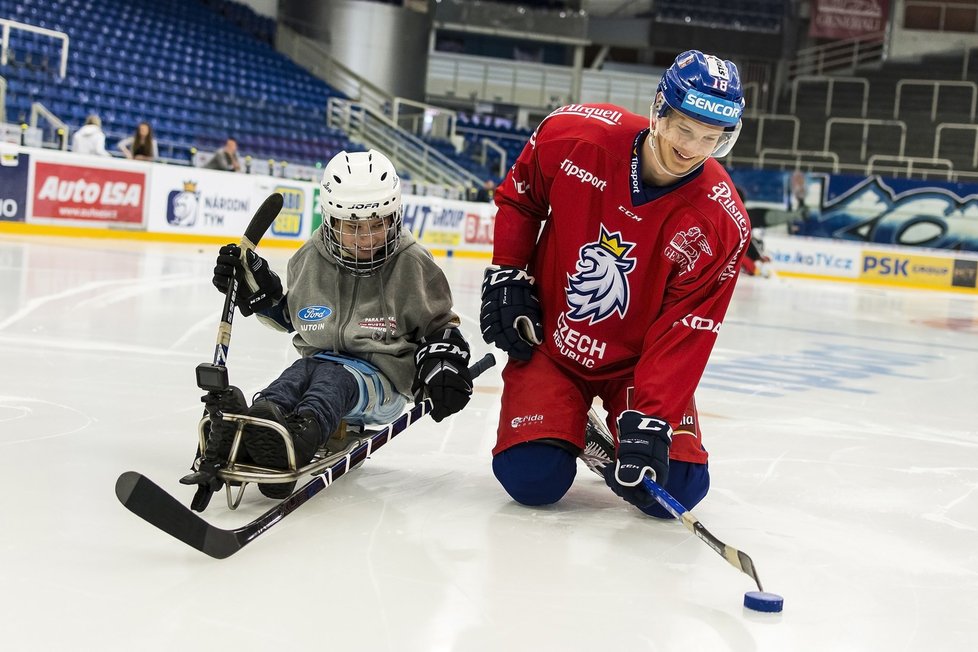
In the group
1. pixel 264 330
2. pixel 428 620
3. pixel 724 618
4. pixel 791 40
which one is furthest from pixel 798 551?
pixel 791 40

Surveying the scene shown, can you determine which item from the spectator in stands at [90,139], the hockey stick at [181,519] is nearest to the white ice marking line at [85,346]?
the hockey stick at [181,519]

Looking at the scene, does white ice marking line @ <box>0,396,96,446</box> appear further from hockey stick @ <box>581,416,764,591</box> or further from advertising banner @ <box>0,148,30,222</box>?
advertising banner @ <box>0,148,30,222</box>

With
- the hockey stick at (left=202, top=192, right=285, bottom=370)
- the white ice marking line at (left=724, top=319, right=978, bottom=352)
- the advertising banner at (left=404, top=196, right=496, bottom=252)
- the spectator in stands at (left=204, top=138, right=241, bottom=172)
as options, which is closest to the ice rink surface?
the hockey stick at (left=202, top=192, right=285, bottom=370)

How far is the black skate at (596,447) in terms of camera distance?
2.77 metres

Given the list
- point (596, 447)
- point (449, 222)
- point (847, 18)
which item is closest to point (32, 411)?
point (596, 447)

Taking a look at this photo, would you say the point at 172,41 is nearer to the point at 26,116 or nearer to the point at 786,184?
the point at 26,116

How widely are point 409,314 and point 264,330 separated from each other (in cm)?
307

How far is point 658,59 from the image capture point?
89.4 feet

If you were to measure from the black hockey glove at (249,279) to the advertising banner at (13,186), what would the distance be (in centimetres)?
880

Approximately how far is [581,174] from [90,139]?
9.77m

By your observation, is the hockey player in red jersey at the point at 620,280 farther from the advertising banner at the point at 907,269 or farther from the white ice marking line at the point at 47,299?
the advertising banner at the point at 907,269

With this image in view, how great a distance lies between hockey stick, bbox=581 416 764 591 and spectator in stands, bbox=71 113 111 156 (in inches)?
381

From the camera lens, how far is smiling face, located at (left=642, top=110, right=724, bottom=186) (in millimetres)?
2416

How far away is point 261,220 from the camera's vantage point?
2.52 m
